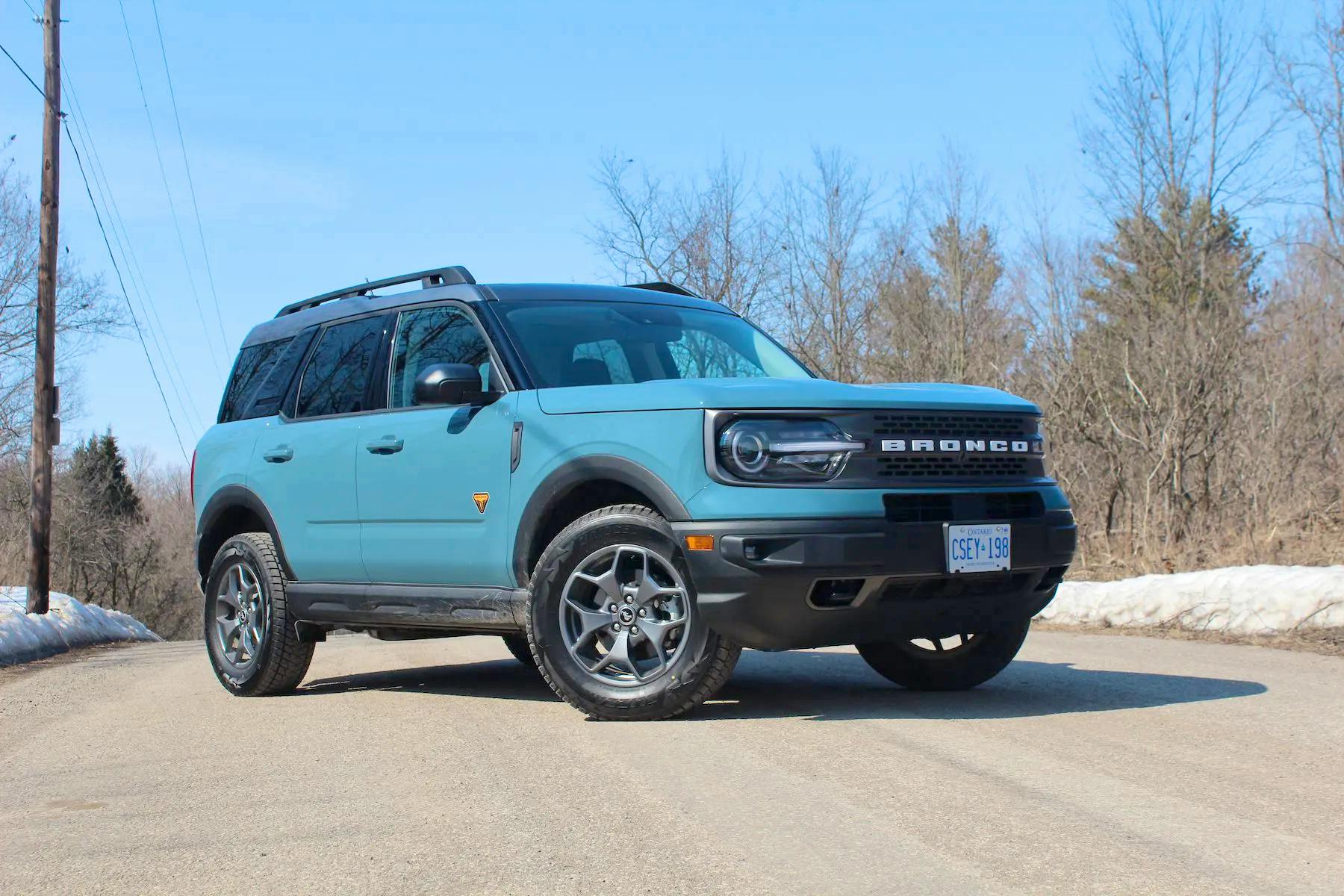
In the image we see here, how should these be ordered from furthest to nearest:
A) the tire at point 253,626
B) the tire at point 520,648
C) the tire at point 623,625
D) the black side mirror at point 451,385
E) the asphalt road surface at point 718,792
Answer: the tire at point 520,648
the tire at point 253,626
the black side mirror at point 451,385
the tire at point 623,625
the asphalt road surface at point 718,792

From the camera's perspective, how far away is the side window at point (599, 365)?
6602mm

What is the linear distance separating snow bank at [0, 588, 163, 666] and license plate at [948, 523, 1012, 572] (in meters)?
9.48

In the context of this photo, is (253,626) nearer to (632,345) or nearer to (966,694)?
(632,345)

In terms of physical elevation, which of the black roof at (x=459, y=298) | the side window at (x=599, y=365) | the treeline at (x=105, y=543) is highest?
the black roof at (x=459, y=298)

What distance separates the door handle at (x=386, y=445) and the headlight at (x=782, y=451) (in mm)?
2104

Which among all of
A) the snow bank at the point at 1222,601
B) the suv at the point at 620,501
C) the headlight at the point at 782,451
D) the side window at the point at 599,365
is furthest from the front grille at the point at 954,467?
the snow bank at the point at 1222,601

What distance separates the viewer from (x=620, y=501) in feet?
19.9

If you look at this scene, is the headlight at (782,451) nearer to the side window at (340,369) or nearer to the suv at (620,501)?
the suv at (620,501)

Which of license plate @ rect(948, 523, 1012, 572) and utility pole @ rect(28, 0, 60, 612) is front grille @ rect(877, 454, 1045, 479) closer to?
license plate @ rect(948, 523, 1012, 572)

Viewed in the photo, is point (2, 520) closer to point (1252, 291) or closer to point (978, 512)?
point (1252, 291)

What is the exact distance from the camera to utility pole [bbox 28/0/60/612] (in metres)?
19.5

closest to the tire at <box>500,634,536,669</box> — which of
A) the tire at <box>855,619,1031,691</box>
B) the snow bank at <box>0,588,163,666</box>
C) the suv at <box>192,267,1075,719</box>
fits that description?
the suv at <box>192,267,1075,719</box>

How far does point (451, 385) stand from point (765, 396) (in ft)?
5.08

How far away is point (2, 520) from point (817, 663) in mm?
41971
